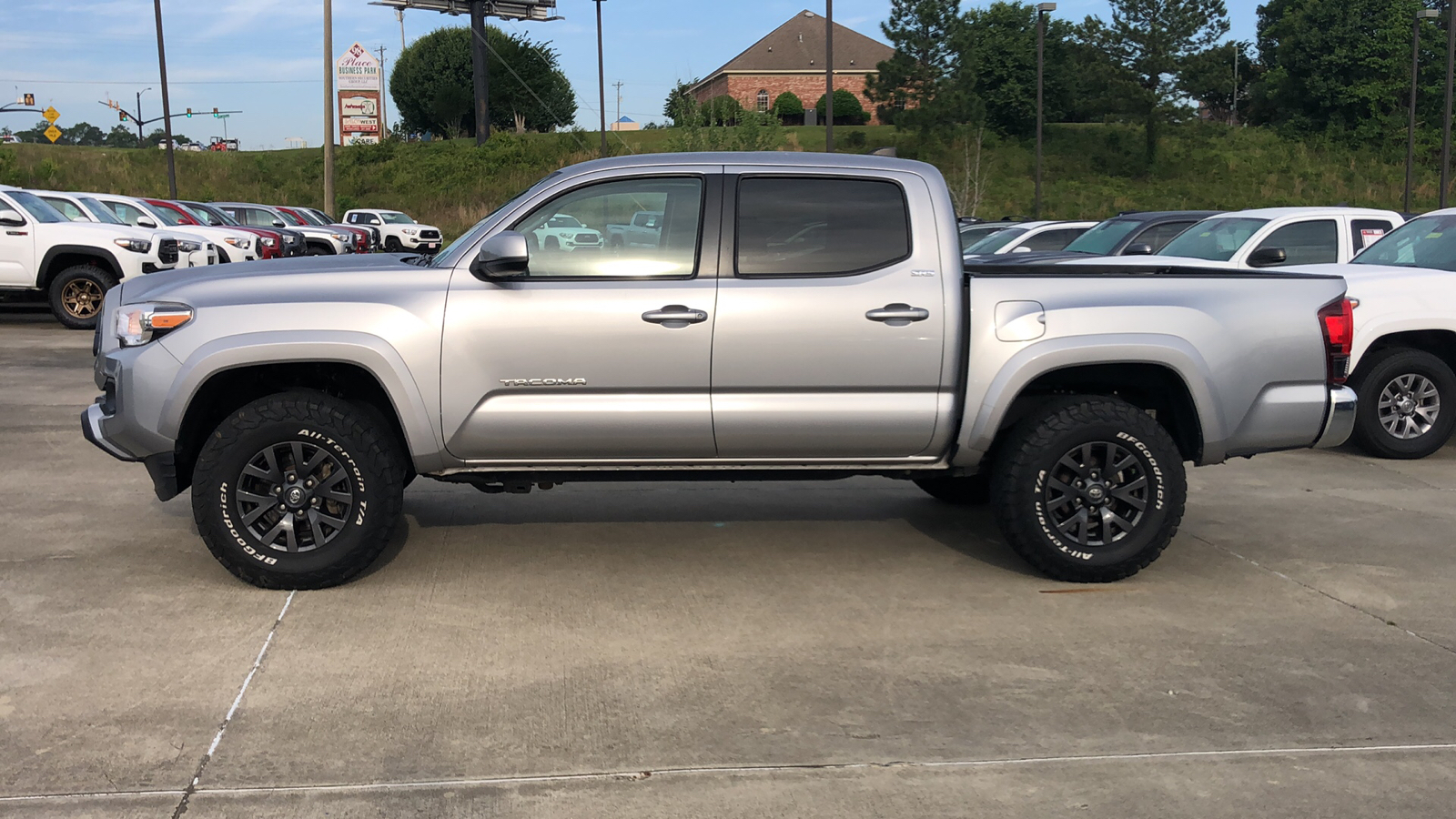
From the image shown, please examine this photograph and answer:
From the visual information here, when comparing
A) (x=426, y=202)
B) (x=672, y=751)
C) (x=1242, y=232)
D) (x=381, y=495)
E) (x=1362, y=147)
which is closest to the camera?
(x=672, y=751)

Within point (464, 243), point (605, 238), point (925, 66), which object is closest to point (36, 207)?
point (464, 243)

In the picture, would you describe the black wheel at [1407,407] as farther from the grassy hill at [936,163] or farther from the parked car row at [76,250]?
the grassy hill at [936,163]

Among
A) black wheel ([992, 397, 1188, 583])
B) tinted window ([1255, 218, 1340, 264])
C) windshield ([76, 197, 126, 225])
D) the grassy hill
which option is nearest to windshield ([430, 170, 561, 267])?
black wheel ([992, 397, 1188, 583])

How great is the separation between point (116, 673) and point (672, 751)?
2.13m

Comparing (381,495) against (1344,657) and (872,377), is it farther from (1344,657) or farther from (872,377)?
(1344,657)

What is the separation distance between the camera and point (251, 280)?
5.46 metres

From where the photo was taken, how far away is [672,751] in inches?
155

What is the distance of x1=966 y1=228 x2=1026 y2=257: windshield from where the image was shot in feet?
59.2

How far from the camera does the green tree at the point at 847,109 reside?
7969 centimetres

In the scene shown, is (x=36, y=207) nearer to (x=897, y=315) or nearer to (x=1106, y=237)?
(x=1106, y=237)

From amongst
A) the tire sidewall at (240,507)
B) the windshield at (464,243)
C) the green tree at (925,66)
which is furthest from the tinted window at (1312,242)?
the green tree at (925,66)

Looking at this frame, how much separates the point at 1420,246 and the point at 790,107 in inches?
3046

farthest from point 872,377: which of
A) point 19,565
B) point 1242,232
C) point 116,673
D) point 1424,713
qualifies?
point 1242,232

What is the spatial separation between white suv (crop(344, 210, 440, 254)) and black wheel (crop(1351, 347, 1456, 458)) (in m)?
34.8
